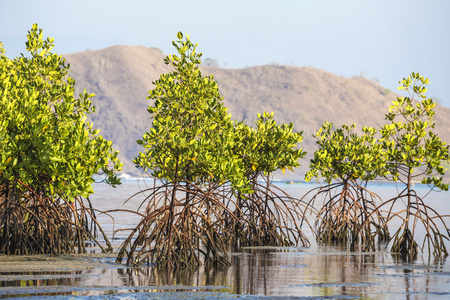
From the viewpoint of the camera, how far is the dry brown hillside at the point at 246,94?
15388 cm

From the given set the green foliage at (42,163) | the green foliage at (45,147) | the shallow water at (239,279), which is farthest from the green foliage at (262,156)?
the green foliage at (45,147)

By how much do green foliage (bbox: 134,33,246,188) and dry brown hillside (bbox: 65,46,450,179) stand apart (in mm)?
128194

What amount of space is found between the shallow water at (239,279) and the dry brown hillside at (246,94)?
420 ft

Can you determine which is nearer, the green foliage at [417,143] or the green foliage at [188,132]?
the green foliage at [188,132]

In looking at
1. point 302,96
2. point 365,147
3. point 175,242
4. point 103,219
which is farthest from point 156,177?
point 302,96

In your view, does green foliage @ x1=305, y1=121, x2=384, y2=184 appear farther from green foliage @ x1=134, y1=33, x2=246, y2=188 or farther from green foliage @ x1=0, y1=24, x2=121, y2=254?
green foliage @ x1=0, y1=24, x2=121, y2=254

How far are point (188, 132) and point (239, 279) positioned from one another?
130 inches

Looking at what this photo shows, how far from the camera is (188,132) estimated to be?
14906mm

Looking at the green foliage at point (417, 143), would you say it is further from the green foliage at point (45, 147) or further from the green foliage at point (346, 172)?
the green foliage at point (45, 147)

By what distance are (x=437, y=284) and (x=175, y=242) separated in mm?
5177

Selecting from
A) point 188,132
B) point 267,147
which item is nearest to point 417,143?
point 267,147

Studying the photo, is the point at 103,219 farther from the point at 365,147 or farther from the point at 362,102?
the point at 362,102

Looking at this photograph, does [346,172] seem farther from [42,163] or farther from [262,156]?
[42,163]

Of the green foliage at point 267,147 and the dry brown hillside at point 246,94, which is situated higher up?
the dry brown hillside at point 246,94
